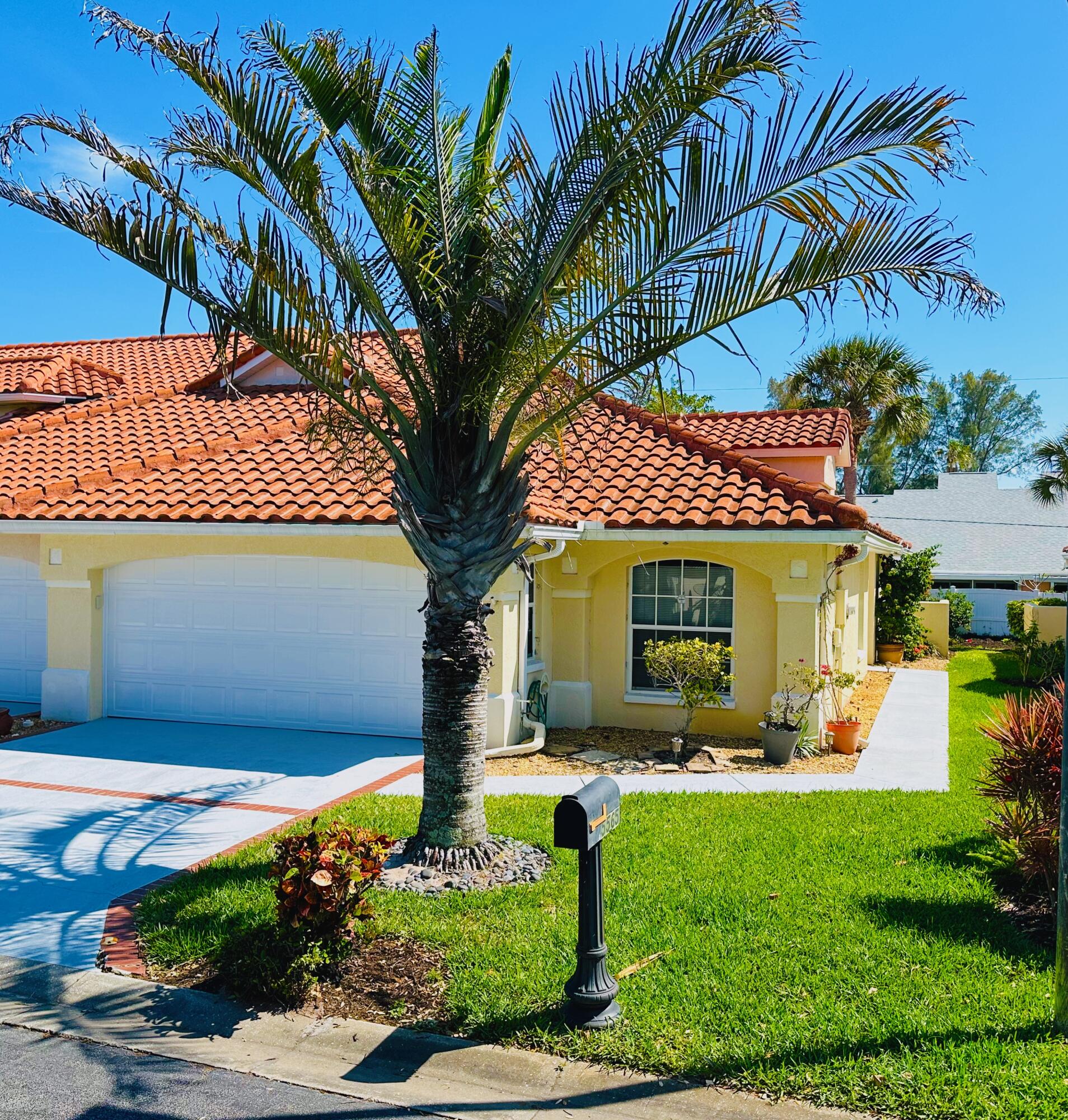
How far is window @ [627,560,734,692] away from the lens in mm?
13664

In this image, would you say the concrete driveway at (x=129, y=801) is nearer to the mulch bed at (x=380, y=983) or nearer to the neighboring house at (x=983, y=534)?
the mulch bed at (x=380, y=983)

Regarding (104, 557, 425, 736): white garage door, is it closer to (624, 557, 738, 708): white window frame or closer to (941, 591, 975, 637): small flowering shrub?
(624, 557, 738, 708): white window frame

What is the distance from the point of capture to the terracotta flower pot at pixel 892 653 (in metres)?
24.7

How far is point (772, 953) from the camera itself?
19.9 ft

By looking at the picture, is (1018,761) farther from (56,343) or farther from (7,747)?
(56,343)

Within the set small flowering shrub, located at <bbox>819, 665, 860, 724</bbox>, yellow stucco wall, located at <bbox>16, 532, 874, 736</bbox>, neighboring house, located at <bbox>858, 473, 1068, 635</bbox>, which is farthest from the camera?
neighboring house, located at <bbox>858, 473, 1068, 635</bbox>

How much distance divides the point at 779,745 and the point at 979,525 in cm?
3110

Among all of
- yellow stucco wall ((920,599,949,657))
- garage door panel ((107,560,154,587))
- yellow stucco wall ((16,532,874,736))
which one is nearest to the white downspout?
yellow stucco wall ((16,532,874,736))

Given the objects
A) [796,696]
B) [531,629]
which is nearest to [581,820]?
[796,696]

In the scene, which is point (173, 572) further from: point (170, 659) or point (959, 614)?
point (959, 614)

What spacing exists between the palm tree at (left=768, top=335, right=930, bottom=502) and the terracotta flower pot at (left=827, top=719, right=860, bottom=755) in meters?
18.0

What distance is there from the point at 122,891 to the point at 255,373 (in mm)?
12634

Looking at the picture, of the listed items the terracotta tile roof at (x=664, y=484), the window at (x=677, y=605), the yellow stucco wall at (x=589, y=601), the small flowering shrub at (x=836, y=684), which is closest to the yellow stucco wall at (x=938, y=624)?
the small flowering shrub at (x=836, y=684)

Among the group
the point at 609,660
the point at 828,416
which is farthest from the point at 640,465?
the point at 828,416
